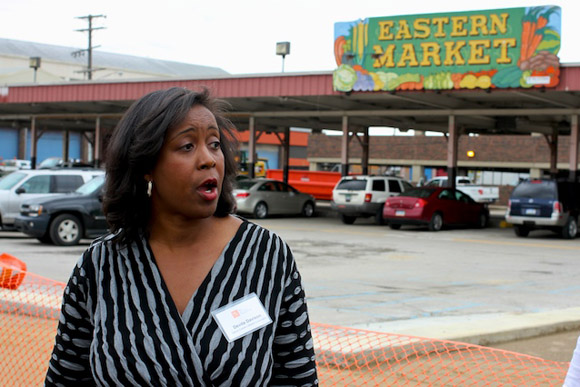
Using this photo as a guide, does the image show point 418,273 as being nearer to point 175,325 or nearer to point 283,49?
point 175,325

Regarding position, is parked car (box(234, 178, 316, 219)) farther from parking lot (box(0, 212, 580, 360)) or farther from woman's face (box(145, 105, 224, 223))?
woman's face (box(145, 105, 224, 223))

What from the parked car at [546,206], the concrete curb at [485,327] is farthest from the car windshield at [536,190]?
the concrete curb at [485,327]

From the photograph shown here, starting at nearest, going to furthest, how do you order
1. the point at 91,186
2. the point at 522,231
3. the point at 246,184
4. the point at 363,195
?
the point at 91,186
the point at 522,231
the point at 363,195
the point at 246,184

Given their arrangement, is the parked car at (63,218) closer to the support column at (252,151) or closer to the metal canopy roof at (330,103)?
the metal canopy roof at (330,103)

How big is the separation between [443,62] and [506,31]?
206 cm

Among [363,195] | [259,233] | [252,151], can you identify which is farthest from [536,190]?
[259,233]

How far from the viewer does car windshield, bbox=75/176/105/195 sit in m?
17.7

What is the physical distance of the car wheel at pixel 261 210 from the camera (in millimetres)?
29317

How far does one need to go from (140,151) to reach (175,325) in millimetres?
521

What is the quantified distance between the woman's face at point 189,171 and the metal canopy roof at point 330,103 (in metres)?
18.9

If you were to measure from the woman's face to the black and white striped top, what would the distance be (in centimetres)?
16

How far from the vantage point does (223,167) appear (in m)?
2.38

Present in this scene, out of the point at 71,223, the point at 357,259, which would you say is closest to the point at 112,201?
the point at 357,259

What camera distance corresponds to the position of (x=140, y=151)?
7.48ft
